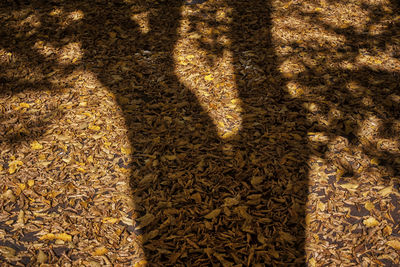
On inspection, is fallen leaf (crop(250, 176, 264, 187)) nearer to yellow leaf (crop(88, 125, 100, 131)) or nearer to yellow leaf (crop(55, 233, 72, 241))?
yellow leaf (crop(55, 233, 72, 241))

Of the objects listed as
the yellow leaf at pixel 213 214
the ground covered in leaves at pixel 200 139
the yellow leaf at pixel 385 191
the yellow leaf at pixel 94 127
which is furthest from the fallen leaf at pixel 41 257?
the yellow leaf at pixel 385 191

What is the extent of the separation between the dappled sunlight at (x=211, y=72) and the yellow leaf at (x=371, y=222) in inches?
61.8

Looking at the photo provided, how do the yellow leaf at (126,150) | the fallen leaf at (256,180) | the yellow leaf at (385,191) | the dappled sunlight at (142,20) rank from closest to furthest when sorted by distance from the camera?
the yellow leaf at (385,191), the fallen leaf at (256,180), the yellow leaf at (126,150), the dappled sunlight at (142,20)

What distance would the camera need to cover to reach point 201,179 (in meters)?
3.15

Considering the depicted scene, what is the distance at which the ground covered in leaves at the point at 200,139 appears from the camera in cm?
265

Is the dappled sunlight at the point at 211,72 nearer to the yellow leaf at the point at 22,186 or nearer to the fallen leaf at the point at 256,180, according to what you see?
the fallen leaf at the point at 256,180

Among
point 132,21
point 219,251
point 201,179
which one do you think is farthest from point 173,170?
point 132,21

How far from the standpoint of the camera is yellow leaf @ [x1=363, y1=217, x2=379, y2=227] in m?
2.74

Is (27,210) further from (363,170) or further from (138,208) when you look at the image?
(363,170)

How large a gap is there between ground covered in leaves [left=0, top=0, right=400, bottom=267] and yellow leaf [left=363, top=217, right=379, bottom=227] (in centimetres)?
4

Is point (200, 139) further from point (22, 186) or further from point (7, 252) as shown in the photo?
point (7, 252)

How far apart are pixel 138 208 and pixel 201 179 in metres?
0.68

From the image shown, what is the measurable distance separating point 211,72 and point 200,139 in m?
1.40

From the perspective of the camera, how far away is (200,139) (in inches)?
140
